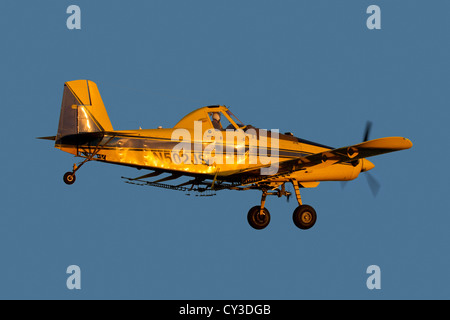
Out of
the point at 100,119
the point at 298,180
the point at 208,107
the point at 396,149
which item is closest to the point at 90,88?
the point at 100,119

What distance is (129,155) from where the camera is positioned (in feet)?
83.9

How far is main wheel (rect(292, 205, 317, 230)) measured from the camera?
91.3 ft

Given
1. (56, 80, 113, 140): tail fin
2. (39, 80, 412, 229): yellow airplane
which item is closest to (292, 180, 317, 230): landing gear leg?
(39, 80, 412, 229): yellow airplane

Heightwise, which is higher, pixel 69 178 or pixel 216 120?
pixel 216 120

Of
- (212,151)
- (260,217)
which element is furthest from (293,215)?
(212,151)

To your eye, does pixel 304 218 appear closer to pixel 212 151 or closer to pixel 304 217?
pixel 304 217

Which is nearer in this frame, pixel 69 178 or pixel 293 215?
pixel 69 178

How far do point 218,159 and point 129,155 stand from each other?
292cm

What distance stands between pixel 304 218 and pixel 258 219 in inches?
63.8

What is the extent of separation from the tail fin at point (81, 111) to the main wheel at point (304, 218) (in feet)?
22.6

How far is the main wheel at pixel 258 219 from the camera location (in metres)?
28.4

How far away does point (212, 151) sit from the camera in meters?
26.5

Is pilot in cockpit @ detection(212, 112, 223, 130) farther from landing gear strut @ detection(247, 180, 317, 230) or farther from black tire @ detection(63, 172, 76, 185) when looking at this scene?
black tire @ detection(63, 172, 76, 185)

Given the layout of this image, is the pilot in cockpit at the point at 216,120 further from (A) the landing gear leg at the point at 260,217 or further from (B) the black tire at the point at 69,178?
(B) the black tire at the point at 69,178
